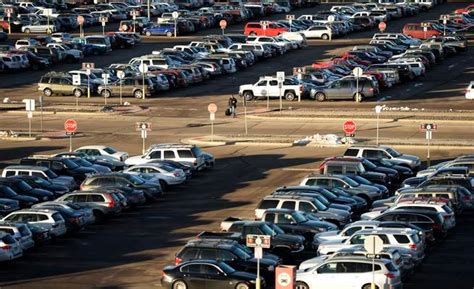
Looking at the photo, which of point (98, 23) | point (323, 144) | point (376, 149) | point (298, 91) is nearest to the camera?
point (376, 149)

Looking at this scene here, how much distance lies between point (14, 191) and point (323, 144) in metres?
17.6

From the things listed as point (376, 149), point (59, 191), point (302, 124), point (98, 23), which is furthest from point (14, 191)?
point (98, 23)

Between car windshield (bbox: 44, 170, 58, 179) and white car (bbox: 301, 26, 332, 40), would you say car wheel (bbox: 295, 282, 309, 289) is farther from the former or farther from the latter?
white car (bbox: 301, 26, 332, 40)

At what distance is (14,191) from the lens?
56.1m

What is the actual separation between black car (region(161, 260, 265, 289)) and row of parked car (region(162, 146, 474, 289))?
27 mm

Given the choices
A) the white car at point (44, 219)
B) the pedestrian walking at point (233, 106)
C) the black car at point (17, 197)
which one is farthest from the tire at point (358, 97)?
the white car at point (44, 219)

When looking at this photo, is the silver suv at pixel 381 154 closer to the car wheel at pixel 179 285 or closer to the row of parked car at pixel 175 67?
the car wheel at pixel 179 285

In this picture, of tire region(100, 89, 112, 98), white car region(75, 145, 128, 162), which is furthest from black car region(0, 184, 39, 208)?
tire region(100, 89, 112, 98)

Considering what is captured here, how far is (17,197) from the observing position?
55.4 meters

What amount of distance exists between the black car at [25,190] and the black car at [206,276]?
49.1 feet

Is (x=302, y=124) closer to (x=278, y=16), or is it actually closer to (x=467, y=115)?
(x=467, y=115)

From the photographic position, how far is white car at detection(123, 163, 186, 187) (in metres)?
59.1

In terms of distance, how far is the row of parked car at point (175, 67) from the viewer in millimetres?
88500

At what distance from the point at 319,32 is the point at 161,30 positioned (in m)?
12.6
